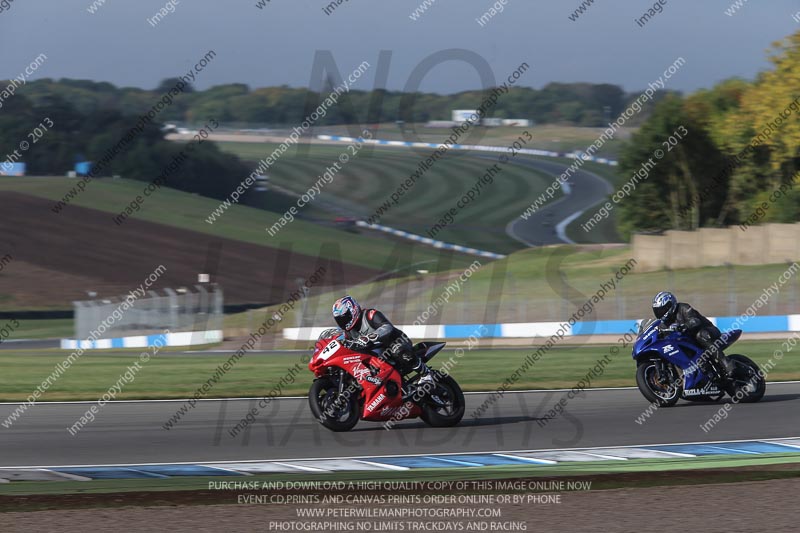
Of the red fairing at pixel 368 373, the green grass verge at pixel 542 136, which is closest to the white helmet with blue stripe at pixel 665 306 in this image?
the red fairing at pixel 368 373

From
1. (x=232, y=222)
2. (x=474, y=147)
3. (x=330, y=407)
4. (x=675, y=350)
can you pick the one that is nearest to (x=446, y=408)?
(x=330, y=407)

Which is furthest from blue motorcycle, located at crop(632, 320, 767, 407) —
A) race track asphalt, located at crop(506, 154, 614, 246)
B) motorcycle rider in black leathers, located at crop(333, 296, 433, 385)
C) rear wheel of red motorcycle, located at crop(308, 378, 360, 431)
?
race track asphalt, located at crop(506, 154, 614, 246)

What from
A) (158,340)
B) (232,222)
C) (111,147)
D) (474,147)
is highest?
(474,147)

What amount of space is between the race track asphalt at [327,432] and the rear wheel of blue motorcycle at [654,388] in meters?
0.19

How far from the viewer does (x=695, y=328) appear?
14.5m

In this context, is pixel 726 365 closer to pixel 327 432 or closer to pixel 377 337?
pixel 377 337

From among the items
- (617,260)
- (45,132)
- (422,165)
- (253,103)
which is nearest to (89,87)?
(253,103)

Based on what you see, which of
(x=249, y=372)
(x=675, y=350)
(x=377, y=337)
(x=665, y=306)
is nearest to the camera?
(x=377, y=337)

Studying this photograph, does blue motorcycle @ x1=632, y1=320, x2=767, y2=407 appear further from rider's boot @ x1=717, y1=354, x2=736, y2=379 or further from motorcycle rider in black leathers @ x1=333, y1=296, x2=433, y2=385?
motorcycle rider in black leathers @ x1=333, y1=296, x2=433, y2=385

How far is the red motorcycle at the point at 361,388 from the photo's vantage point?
1209 cm

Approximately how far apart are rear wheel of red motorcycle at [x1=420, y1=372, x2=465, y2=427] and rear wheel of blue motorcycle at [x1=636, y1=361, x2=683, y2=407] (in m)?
3.17

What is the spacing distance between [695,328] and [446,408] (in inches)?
165

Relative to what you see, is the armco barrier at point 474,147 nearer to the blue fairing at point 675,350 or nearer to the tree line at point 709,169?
the tree line at point 709,169

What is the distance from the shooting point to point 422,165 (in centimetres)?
8769
